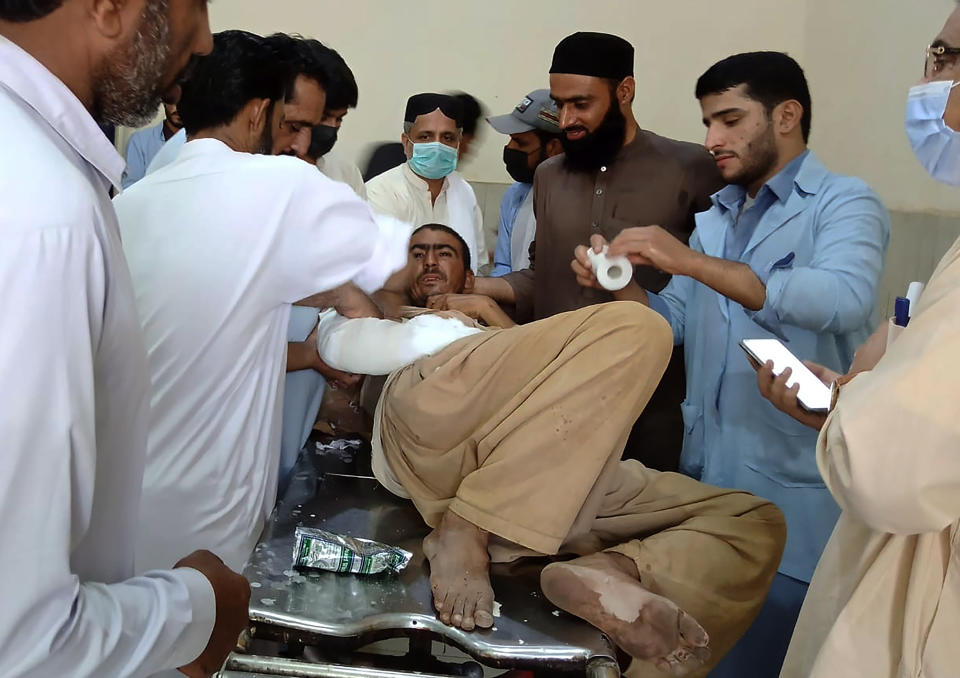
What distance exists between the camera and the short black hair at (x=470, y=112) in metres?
3.88

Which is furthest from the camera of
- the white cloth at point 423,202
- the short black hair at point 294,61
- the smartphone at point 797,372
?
the white cloth at point 423,202

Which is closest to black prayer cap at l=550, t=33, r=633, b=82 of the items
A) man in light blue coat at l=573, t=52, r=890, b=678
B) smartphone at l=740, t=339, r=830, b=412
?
man in light blue coat at l=573, t=52, r=890, b=678

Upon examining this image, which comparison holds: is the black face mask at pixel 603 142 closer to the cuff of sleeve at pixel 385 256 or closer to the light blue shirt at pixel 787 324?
the light blue shirt at pixel 787 324

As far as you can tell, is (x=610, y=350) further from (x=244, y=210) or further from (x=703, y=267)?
(x=244, y=210)

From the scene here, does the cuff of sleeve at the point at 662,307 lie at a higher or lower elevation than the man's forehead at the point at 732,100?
lower

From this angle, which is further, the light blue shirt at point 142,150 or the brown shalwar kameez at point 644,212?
the light blue shirt at point 142,150

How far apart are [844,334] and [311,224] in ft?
4.66

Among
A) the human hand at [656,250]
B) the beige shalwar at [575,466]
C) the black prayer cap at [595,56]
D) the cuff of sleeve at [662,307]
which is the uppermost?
the black prayer cap at [595,56]

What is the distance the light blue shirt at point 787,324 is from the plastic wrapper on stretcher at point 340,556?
109cm

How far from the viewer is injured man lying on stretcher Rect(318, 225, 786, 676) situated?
5.22 ft

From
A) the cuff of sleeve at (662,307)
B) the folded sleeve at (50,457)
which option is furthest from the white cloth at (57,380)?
the cuff of sleeve at (662,307)

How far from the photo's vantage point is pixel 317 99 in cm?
241

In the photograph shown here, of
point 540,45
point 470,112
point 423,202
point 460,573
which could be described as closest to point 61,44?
point 460,573

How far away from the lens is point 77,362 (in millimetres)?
743
